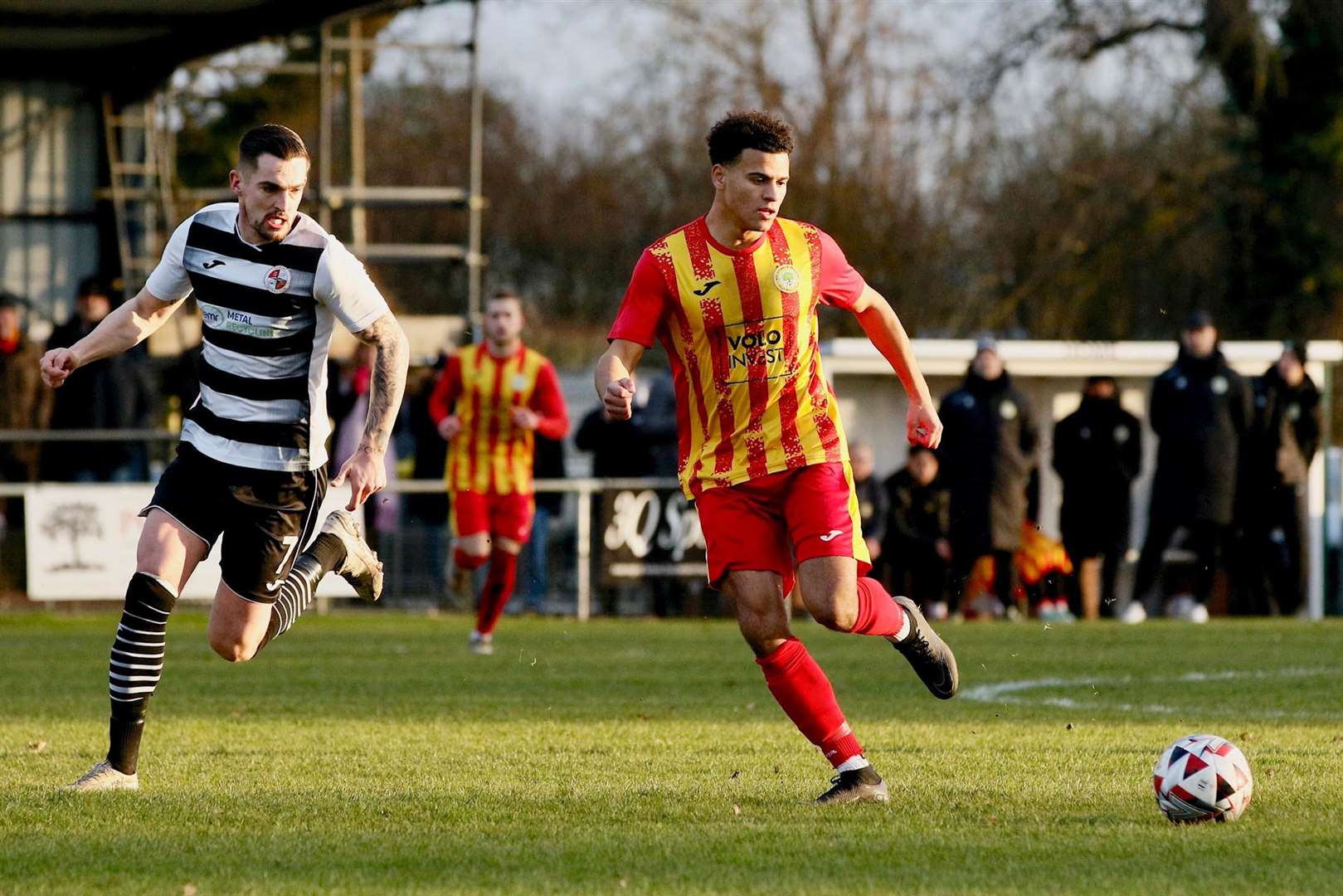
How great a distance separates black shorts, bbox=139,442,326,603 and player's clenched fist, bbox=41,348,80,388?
1.45 feet

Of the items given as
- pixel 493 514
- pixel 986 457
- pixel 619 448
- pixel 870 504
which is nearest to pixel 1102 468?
pixel 986 457

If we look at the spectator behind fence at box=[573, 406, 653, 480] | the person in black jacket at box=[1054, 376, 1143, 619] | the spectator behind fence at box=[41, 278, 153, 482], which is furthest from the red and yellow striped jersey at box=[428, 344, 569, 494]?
the person in black jacket at box=[1054, 376, 1143, 619]

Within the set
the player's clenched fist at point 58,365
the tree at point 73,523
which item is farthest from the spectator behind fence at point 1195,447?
the player's clenched fist at point 58,365

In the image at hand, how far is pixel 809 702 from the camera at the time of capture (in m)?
6.35

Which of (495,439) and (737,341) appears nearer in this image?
(737,341)

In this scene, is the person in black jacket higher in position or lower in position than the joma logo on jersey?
lower

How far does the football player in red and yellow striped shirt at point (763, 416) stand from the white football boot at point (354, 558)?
67.2 inches

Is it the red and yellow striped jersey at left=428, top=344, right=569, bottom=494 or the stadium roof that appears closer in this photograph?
the red and yellow striped jersey at left=428, top=344, right=569, bottom=494

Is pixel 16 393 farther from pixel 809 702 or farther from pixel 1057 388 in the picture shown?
pixel 809 702

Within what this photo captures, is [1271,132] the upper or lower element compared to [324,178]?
upper

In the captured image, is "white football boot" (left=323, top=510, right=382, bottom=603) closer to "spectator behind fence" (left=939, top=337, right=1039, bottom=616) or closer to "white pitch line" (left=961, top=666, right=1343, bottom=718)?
"white pitch line" (left=961, top=666, right=1343, bottom=718)

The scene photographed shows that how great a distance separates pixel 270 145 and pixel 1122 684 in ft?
19.1

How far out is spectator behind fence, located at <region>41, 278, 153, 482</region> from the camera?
16312 millimetres

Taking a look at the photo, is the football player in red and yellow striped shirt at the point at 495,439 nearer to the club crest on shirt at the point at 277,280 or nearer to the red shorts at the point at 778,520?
the club crest on shirt at the point at 277,280
